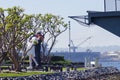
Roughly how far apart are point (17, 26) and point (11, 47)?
394cm

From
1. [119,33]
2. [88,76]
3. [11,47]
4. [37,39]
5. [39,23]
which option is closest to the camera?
[119,33]

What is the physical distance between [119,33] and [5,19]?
33701 mm

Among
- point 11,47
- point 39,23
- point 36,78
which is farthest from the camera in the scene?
point 39,23

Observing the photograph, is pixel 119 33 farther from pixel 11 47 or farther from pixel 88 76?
pixel 11 47

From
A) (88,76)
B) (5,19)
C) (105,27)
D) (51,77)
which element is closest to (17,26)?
(5,19)

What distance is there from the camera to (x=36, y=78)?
41312 millimetres

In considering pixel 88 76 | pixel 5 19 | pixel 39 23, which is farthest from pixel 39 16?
pixel 88 76

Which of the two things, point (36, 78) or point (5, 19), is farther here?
point (5, 19)

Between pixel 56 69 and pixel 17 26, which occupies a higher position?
pixel 17 26

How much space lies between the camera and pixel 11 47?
55.4 metres

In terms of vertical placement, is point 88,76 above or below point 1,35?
below

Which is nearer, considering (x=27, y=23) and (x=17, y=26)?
(x=17, y=26)

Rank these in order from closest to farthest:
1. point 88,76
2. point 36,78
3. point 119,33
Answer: point 119,33 → point 36,78 → point 88,76

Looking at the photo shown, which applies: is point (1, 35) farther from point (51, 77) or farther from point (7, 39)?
point (51, 77)
